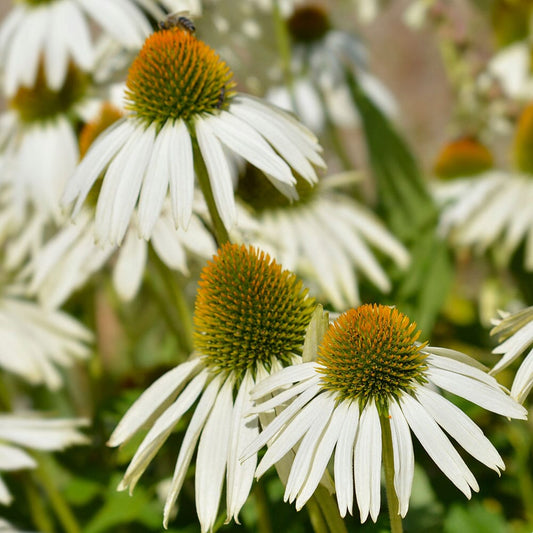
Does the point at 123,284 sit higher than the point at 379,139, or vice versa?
the point at 123,284

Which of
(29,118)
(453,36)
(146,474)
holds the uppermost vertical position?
(29,118)

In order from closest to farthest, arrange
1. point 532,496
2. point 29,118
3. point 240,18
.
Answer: point 532,496 → point 29,118 → point 240,18

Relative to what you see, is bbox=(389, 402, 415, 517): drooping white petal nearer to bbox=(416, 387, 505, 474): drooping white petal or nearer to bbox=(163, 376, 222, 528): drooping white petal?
bbox=(416, 387, 505, 474): drooping white petal

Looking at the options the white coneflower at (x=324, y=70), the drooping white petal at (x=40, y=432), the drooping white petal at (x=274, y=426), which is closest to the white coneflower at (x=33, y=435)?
the drooping white petal at (x=40, y=432)

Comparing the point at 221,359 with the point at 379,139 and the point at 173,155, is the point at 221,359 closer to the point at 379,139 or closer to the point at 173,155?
the point at 173,155

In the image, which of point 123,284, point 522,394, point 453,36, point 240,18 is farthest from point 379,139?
point 522,394

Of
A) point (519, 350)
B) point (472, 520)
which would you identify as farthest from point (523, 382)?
point (472, 520)

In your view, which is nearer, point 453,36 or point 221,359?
point 221,359

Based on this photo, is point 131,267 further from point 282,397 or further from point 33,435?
point 282,397
